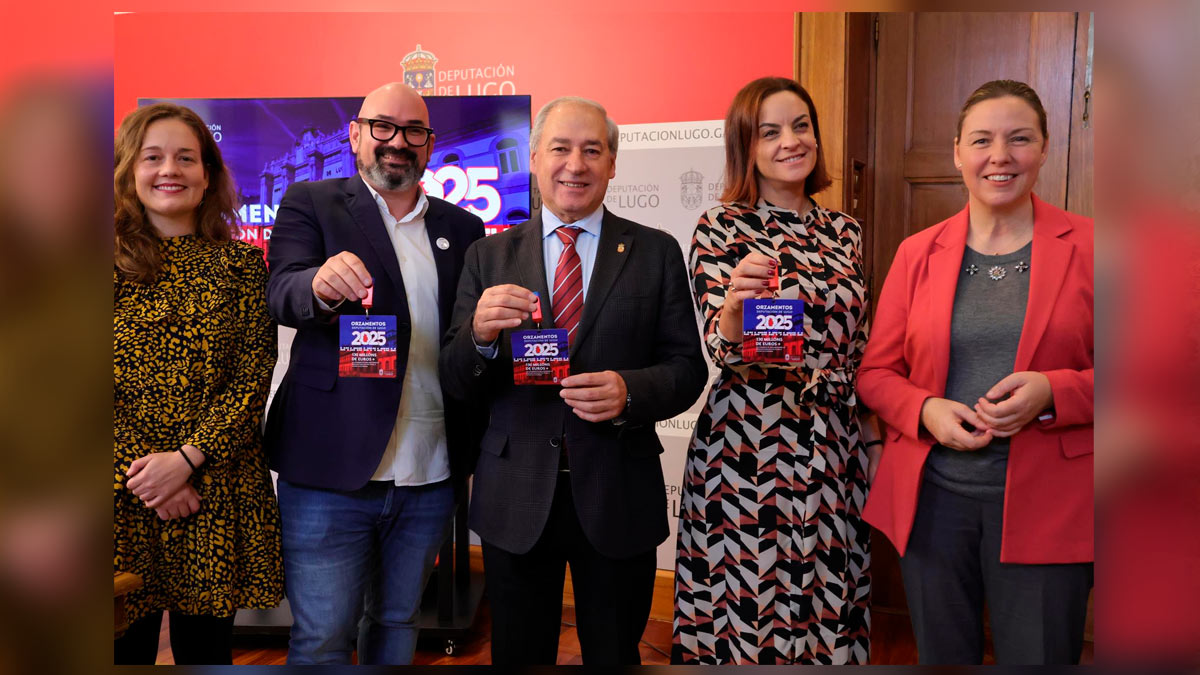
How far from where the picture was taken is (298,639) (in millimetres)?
1929

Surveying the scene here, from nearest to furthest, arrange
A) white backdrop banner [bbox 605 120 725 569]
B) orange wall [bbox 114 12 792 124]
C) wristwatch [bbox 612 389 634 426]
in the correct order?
wristwatch [bbox 612 389 634 426], orange wall [bbox 114 12 792 124], white backdrop banner [bbox 605 120 725 569]

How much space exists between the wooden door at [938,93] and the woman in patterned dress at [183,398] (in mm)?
2248

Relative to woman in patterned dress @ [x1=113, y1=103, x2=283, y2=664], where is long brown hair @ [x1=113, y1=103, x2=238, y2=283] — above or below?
above

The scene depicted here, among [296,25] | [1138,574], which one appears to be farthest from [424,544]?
[296,25]

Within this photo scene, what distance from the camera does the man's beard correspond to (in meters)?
1.91

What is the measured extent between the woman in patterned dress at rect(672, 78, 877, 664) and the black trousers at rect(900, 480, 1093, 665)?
0.20m

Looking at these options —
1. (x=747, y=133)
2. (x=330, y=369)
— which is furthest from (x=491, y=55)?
(x=330, y=369)

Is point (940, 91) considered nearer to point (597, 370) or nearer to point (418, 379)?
point (597, 370)

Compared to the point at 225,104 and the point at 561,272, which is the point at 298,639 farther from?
the point at 225,104

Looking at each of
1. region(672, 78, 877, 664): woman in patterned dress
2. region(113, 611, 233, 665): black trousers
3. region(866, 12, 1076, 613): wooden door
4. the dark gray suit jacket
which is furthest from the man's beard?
region(866, 12, 1076, 613): wooden door

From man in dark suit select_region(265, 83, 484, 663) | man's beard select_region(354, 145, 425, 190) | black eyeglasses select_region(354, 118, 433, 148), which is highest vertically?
black eyeglasses select_region(354, 118, 433, 148)

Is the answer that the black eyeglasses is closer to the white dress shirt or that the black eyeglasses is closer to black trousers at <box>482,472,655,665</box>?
the white dress shirt

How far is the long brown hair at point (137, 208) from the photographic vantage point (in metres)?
1.76

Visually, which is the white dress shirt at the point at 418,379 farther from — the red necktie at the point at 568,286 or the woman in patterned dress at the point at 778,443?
the woman in patterned dress at the point at 778,443
